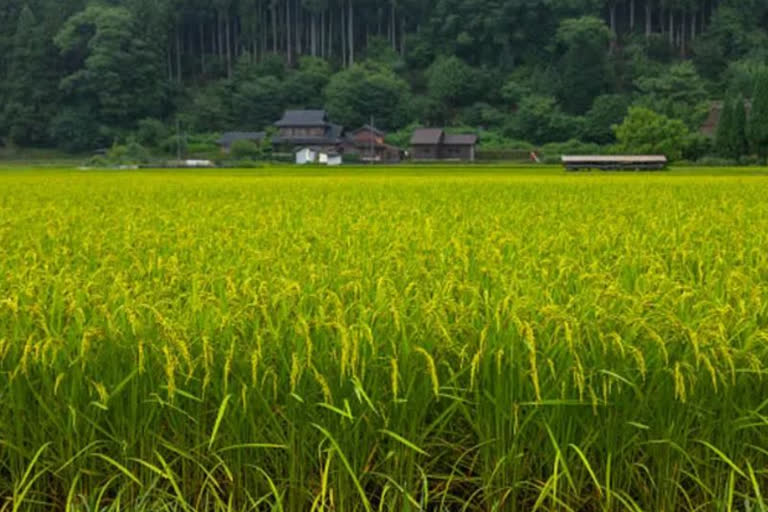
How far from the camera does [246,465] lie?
2.23 m

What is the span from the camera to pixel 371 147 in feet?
220

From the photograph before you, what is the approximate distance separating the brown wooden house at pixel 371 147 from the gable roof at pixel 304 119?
3.63 m

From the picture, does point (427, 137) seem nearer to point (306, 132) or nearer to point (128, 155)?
point (306, 132)

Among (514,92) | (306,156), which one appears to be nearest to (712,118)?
(514,92)

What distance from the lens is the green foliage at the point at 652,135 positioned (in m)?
51.5

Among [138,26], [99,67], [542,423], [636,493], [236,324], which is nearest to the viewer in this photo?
[542,423]

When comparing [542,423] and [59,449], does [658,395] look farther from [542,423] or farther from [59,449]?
[59,449]

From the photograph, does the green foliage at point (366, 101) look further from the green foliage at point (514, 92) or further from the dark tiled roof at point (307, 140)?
the green foliage at point (514, 92)

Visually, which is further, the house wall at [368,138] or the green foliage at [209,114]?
the green foliage at [209,114]

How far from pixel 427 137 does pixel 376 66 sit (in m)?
21.9

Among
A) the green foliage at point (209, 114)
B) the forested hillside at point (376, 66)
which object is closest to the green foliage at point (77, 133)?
the forested hillside at point (376, 66)

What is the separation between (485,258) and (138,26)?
3622 inches

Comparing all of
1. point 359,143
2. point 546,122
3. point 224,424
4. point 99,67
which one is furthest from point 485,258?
point 99,67

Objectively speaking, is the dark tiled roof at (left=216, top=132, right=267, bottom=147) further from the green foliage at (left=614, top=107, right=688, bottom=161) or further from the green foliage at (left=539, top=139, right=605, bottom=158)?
the green foliage at (left=614, top=107, right=688, bottom=161)
